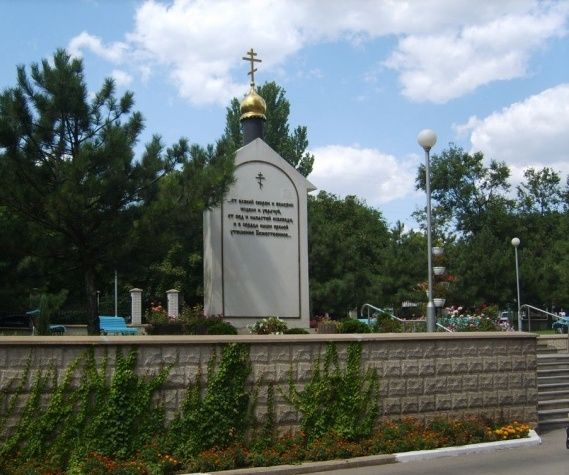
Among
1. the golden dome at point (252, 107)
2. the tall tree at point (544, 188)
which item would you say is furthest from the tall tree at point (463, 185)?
the golden dome at point (252, 107)

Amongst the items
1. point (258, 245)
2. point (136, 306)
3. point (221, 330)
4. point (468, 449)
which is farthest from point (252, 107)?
point (136, 306)

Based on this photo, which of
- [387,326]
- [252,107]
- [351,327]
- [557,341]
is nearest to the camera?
[351,327]

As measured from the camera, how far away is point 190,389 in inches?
416

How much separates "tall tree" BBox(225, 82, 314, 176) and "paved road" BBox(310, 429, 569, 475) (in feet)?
119

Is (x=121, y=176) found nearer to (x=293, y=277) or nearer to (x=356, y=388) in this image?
(x=293, y=277)

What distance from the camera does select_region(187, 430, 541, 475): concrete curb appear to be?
9875 mm

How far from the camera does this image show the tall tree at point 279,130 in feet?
155

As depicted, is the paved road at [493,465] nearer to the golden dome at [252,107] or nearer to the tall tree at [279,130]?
the golden dome at [252,107]

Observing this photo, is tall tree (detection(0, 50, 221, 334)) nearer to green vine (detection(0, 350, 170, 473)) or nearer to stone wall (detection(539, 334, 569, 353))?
green vine (detection(0, 350, 170, 473))

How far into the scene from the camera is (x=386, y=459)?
10820 millimetres

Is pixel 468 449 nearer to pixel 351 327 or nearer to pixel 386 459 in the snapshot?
pixel 386 459

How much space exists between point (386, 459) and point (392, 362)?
1.86 meters

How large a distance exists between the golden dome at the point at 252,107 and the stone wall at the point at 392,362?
892 cm

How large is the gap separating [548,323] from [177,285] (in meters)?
22.3
